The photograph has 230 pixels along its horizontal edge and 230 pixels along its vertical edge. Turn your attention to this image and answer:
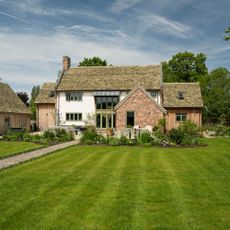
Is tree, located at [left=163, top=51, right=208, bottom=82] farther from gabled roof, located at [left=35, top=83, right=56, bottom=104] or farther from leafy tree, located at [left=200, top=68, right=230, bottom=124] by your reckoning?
gabled roof, located at [left=35, top=83, right=56, bottom=104]

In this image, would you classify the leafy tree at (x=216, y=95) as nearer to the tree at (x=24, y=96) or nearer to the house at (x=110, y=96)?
the house at (x=110, y=96)

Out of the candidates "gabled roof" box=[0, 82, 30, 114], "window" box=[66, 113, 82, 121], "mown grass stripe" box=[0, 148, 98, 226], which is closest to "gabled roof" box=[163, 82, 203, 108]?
"window" box=[66, 113, 82, 121]

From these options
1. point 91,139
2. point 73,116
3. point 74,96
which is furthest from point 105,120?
point 91,139

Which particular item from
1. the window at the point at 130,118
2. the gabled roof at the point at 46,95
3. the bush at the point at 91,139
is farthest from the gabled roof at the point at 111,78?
the bush at the point at 91,139

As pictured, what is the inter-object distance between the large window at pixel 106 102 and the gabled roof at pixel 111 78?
1.45m

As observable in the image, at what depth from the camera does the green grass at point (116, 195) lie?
7.90 m

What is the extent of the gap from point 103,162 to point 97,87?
2903cm

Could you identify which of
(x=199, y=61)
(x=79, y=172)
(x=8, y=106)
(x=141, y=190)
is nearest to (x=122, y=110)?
(x=8, y=106)

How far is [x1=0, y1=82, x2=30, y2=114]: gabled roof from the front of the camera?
42875 millimetres

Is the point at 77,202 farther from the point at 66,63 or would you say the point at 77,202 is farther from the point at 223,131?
the point at 66,63

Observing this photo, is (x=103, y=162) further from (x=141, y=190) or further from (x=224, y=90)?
(x=224, y=90)

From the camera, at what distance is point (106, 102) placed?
1761 inches

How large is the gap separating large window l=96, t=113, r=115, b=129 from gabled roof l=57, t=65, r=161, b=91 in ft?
12.6

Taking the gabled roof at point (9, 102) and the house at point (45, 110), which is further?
the house at point (45, 110)
